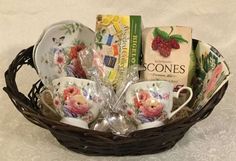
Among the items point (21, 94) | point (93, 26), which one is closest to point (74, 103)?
point (21, 94)

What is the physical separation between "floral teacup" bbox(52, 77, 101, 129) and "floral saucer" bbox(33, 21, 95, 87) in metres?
0.13

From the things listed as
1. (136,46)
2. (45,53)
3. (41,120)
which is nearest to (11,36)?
(45,53)

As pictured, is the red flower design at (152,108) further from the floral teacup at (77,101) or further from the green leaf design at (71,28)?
the green leaf design at (71,28)

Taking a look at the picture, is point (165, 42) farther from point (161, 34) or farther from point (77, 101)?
point (77, 101)

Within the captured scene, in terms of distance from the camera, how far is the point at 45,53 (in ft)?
3.70

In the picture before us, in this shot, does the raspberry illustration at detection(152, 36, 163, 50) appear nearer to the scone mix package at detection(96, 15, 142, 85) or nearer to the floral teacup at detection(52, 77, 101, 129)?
the scone mix package at detection(96, 15, 142, 85)

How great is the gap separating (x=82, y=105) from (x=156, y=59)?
0.68ft

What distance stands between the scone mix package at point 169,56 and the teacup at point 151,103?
9cm

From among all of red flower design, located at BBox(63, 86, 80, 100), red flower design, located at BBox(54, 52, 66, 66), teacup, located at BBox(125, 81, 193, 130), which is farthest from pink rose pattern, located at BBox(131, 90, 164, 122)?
red flower design, located at BBox(54, 52, 66, 66)

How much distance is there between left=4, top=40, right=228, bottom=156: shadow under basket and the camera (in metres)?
0.88

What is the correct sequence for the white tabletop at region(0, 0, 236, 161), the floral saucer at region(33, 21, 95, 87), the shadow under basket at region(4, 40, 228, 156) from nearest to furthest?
the shadow under basket at region(4, 40, 228, 156)
the white tabletop at region(0, 0, 236, 161)
the floral saucer at region(33, 21, 95, 87)

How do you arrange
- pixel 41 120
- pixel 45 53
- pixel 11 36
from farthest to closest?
pixel 11 36
pixel 45 53
pixel 41 120

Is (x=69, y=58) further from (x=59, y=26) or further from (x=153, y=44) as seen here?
(x=153, y=44)

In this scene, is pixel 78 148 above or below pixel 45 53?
below
